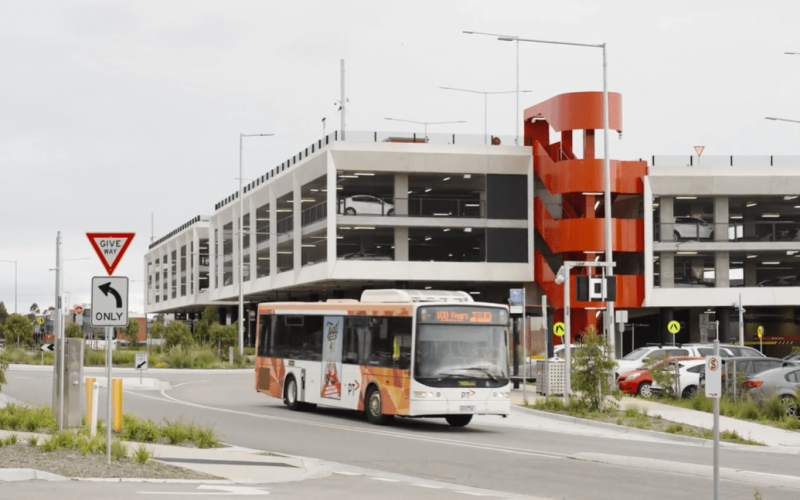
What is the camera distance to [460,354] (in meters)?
24.6

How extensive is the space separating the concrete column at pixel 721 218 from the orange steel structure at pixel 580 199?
484 cm

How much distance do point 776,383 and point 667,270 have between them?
39586mm

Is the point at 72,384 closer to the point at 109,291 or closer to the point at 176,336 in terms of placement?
the point at 109,291

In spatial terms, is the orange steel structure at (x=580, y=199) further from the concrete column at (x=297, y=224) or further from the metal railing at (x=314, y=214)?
the concrete column at (x=297, y=224)

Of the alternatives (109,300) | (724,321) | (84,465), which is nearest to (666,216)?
(724,321)

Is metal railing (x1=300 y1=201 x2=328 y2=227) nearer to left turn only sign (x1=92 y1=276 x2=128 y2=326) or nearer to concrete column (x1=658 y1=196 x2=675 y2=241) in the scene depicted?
concrete column (x1=658 y1=196 x2=675 y2=241)

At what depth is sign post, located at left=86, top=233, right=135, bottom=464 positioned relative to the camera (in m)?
15.6

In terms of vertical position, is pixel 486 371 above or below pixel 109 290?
below

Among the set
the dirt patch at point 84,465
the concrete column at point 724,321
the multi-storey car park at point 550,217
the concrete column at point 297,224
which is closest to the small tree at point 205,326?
the concrete column at point 297,224

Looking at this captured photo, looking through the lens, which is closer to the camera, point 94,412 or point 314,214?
point 94,412

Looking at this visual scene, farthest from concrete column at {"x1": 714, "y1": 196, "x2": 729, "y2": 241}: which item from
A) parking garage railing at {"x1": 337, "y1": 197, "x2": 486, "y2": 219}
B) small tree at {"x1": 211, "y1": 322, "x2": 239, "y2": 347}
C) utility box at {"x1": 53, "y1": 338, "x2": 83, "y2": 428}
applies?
utility box at {"x1": 53, "y1": 338, "x2": 83, "y2": 428}

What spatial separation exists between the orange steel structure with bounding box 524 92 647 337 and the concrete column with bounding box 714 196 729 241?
484 centimetres

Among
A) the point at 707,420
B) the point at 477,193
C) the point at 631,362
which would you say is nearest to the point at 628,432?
the point at 707,420

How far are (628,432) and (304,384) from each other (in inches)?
340
